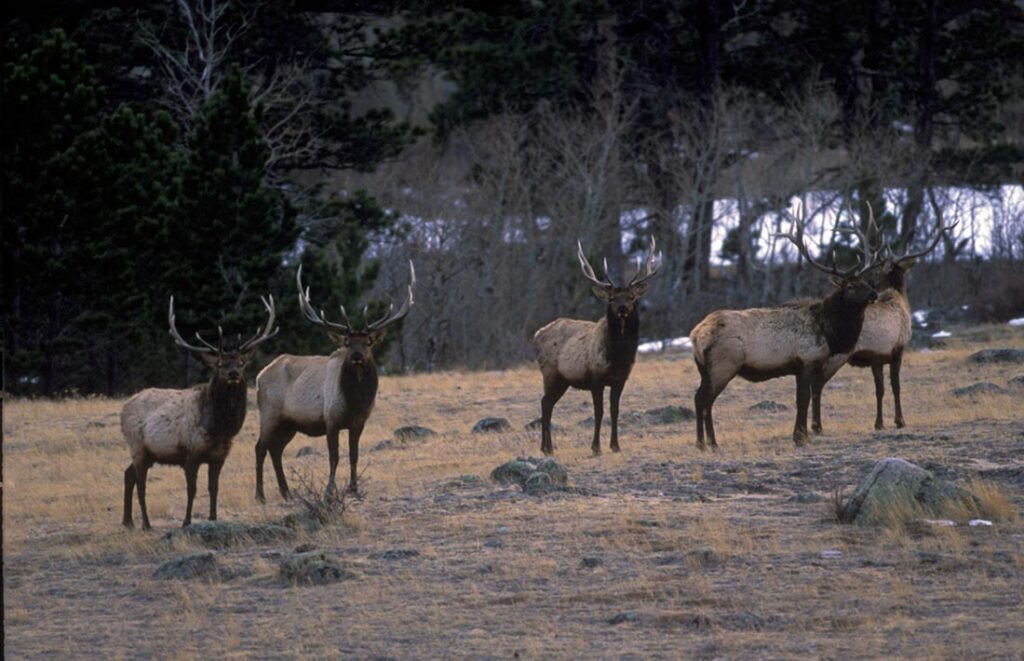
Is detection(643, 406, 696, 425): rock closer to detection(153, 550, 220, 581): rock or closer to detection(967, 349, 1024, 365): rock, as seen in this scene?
detection(967, 349, 1024, 365): rock

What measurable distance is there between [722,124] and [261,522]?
28349 millimetres

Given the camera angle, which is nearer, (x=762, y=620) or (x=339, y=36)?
(x=762, y=620)

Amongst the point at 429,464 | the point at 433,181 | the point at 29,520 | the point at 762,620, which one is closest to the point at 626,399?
the point at 429,464

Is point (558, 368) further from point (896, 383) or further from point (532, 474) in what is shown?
point (896, 383)

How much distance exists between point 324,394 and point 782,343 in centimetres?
468

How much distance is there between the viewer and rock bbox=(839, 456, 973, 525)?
11.6m

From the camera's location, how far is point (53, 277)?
28.0 m

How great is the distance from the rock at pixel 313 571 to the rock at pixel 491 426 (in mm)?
8516

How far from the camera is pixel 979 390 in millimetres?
19531

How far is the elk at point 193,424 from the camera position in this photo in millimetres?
13336

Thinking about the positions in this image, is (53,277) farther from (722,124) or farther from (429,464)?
(722,124)

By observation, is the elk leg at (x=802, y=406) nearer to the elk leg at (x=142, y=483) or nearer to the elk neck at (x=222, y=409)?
the elk neck at (x=222, y=409)

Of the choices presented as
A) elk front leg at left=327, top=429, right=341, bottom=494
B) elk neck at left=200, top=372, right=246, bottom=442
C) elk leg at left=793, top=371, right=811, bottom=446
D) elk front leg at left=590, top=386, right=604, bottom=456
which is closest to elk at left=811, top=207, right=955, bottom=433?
elk leg at left=793, top=371, right=811, bottom=446

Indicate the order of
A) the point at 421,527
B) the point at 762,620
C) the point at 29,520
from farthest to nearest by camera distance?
the point at 29,520
the point at 421,527
the point at 762,620
